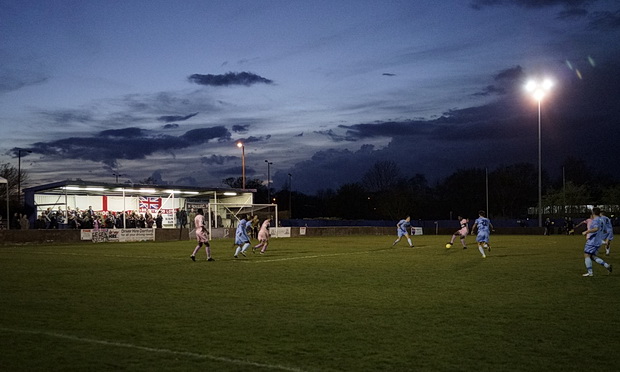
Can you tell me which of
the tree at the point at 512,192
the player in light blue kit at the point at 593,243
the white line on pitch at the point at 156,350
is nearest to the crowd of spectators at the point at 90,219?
the player in light blue kit at the point at 593,243

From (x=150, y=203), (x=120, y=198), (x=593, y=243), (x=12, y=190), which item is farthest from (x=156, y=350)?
(x=12, y=190)

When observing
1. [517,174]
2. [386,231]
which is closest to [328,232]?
[386,231]

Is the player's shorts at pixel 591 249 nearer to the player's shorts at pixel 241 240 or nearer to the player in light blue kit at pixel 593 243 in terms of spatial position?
the player in light blue kit at pixel 593 243

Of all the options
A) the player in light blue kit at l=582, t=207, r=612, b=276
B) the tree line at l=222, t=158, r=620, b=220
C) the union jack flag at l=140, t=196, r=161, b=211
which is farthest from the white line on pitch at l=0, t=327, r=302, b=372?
the tree line at l=222, t=158, r=620, b=220

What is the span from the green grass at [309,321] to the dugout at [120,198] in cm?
3244

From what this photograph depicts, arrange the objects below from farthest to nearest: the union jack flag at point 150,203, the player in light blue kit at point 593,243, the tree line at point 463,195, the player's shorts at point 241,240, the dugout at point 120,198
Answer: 1. the tree line at point 463,195
2. the union jack flag at point 150,203
3. the dugout at point 120,198
4. the player's shorts at point 241,240
5. the player in light blue kit at point 593,243

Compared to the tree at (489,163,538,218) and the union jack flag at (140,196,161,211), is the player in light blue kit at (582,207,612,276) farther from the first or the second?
the tree at (489,163,538,218)

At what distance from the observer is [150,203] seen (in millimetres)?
56688

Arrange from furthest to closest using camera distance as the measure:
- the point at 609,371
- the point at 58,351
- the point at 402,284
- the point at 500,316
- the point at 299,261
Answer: the point at 299,261 < the point at 402,284 < the point at 500,316 < the point at 58,351 < the point at 609,371

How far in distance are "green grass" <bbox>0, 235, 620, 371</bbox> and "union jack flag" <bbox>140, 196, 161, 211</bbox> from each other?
122 ft

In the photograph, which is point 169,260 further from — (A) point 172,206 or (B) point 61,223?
(A) point 172,206

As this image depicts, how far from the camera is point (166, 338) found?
8.88 m

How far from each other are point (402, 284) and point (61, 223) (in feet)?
123

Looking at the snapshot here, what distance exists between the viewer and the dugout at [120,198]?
49562 mm
